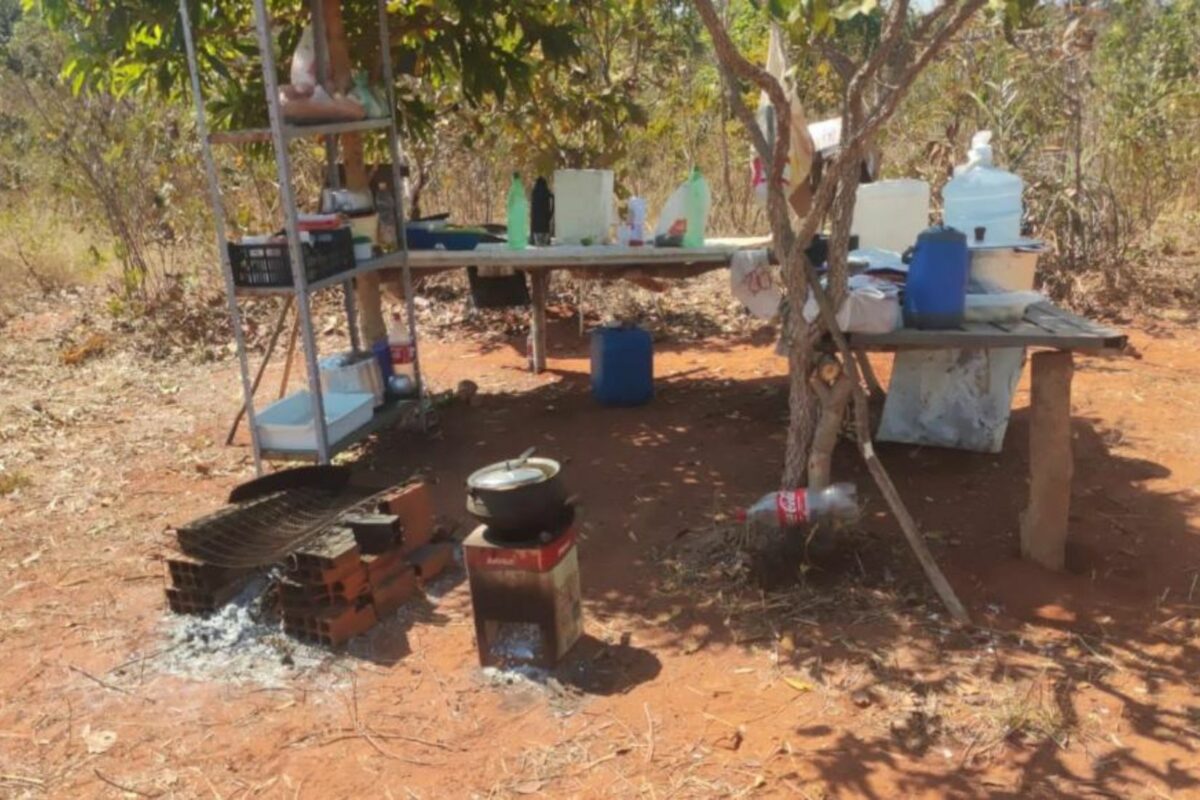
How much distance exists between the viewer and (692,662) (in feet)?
10.8

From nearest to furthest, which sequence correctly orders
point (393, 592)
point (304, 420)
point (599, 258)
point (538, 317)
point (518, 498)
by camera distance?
1. point (518, 498)
2. point (393, 592)
3. point (304, 420)
4. point (599, 258)
5. point (538, 317)

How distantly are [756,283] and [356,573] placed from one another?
86.8 inches

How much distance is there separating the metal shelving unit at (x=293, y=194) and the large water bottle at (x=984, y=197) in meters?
2.92

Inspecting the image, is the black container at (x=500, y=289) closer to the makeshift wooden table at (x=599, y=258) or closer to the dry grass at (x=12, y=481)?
the makeshift wooden table at (x=599, y=258)

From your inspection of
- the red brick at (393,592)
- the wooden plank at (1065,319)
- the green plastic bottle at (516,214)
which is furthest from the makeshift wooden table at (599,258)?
the red brick at (393,592)

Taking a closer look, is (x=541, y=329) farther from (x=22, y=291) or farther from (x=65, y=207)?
(x=65, y=207)

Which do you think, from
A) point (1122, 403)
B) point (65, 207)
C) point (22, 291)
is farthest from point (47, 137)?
point (1122, 403)

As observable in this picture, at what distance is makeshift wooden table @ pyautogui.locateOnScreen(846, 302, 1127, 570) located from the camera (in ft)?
11.8

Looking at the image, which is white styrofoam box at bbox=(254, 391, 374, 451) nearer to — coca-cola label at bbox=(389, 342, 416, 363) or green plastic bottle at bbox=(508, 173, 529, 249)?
coca-cola label at bbox=(389, 342, 416, 363)

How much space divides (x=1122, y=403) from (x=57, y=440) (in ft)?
20.5

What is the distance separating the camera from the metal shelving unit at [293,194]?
4.23m

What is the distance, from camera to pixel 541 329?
272 inches

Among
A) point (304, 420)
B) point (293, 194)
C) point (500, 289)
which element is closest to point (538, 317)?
point (500, 289)

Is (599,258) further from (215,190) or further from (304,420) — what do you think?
(215,190)
